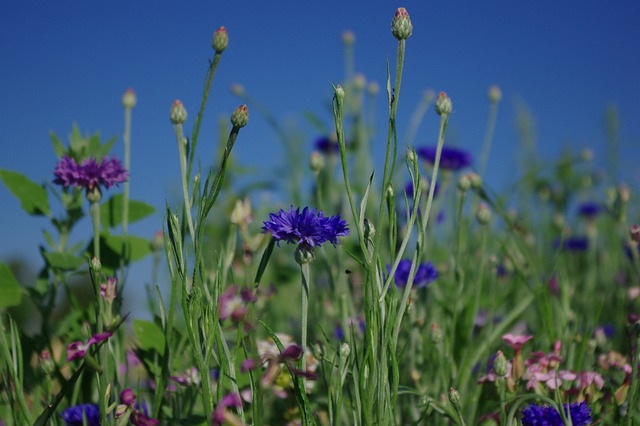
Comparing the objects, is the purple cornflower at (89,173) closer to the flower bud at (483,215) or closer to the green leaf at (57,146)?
the green leaf at (57,146)

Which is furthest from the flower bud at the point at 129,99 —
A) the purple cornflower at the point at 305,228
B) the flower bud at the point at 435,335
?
the flower bud at the point at 435,335

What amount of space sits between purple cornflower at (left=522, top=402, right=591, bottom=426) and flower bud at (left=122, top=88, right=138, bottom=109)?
29.1 inches

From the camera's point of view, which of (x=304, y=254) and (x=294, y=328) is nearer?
(x=304, y=254)

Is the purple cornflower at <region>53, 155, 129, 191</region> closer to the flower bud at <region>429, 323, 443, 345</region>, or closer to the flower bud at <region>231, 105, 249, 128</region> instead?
the flower bud at <region>231, 105, 249, 128</region>

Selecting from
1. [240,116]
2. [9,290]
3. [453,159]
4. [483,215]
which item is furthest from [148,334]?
[453,159]

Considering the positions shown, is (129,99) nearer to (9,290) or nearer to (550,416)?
(9,290)

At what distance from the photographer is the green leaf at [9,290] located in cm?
99

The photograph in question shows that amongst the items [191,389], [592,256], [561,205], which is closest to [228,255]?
[191,389]

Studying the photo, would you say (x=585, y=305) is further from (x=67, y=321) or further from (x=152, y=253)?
(x=67, y=321)

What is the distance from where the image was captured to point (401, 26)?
66cm

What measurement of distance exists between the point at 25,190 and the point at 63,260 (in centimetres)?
17

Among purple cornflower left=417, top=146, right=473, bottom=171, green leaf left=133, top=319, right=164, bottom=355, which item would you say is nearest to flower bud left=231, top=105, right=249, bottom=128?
green leaf left=133, top=319, right=164, bottom=355

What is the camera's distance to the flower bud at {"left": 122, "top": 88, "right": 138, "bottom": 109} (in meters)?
1.05

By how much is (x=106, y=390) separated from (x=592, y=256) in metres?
1.66
